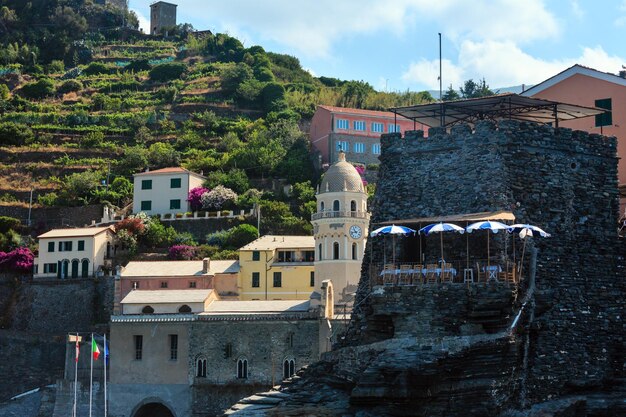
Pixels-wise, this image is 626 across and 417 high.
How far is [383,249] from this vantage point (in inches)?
1255

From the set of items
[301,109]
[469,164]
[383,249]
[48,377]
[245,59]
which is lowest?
[48,377]

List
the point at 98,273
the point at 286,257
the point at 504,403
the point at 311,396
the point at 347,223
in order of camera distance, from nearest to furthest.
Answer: the point at 504,403, the point at 311,396, the point at 347,223, the point at 286,257, the point at 98,273

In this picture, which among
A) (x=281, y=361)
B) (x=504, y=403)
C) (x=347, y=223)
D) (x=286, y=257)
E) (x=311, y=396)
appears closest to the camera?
(x=504, y=403)

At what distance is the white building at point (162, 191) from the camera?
94.8m

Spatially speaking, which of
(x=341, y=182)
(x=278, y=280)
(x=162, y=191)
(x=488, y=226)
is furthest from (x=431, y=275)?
(x=162, y=191)

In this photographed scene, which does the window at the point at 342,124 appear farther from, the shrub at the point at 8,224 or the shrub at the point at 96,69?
the shrub at the point at 96,69

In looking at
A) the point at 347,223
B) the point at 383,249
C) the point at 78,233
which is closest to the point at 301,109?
the point at 78,233

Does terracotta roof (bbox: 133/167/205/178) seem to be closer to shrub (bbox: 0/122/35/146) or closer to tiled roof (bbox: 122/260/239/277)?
tiled roof (bbox: 122/260/239/277)

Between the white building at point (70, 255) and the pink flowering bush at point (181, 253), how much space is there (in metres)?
4.96

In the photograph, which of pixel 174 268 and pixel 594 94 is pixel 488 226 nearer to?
pixel 594 94

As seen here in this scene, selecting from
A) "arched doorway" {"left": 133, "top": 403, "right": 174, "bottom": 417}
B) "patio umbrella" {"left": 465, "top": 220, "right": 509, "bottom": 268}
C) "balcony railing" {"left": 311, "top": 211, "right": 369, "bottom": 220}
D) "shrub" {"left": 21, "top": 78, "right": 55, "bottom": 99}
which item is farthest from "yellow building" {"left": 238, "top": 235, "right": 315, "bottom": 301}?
"shrub" {"left": 21, "top": 78, "right": 55, "bottom": 99}

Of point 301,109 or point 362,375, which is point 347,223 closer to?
point 362,375

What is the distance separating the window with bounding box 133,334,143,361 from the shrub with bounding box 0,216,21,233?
97.8 feet

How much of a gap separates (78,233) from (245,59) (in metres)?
69.5
